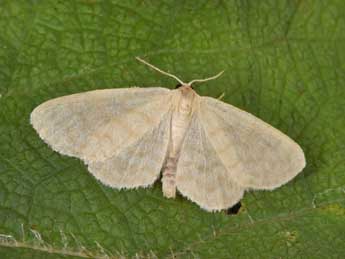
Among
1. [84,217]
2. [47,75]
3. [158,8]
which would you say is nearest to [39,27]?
[47,75]

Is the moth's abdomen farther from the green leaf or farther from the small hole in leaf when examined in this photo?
the small hole in leaf

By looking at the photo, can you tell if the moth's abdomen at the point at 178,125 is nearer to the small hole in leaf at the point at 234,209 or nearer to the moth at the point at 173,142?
the moth at the point at 173,142

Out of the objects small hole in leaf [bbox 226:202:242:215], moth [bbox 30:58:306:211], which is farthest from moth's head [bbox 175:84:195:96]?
small hole in leaf [bbox 226:202:242:215]

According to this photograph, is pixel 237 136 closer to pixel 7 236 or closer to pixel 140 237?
pixel 140 237

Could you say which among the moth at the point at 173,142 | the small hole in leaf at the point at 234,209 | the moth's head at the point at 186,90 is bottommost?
the small hole in leaf at the point at 234,209

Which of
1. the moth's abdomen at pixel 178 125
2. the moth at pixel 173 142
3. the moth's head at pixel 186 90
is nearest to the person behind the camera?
the moth at pixel 173 142

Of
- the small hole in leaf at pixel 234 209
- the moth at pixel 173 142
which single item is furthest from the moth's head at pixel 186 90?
the small hole in leaf at pixel 234 209
